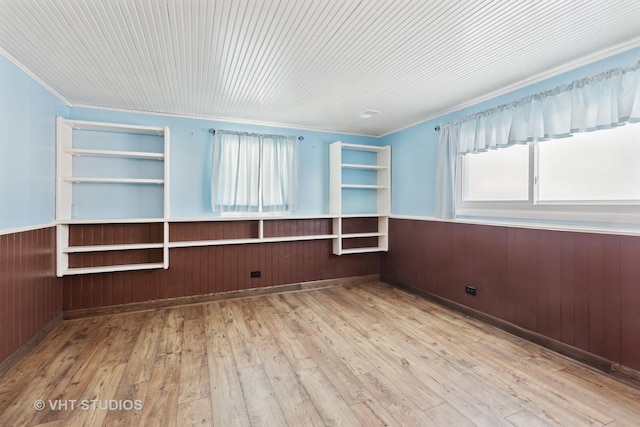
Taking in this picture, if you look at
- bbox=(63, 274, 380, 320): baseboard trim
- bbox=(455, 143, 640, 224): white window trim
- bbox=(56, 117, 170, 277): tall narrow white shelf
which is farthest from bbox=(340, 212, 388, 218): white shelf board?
bbox=(56, 117, 170, 277): tall narrow white shelf

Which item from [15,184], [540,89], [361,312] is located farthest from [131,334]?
[540,89]

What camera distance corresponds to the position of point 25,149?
2.37 metres

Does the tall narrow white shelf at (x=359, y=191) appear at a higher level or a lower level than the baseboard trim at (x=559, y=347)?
higher

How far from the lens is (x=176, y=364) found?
7.38ft

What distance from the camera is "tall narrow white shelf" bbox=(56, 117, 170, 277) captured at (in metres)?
2.97

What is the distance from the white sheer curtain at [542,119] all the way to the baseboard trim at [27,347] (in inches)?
162

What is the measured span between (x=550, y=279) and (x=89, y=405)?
3.50 meters

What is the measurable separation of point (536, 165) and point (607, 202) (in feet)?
2.01

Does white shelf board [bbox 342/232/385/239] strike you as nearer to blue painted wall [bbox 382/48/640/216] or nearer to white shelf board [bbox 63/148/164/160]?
blue painted wall [bbox 382/48/640/216]

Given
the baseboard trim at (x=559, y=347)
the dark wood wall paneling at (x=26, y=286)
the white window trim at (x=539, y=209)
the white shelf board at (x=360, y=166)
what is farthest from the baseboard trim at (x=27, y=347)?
the white window trim at (x=539, y=209)

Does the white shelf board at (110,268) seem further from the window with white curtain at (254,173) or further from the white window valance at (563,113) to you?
the white window valance at (563,113)

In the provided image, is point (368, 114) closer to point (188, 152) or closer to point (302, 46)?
point (302, 46)

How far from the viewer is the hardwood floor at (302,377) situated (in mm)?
1699

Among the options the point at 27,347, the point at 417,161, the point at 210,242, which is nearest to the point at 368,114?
the point at 417,161
